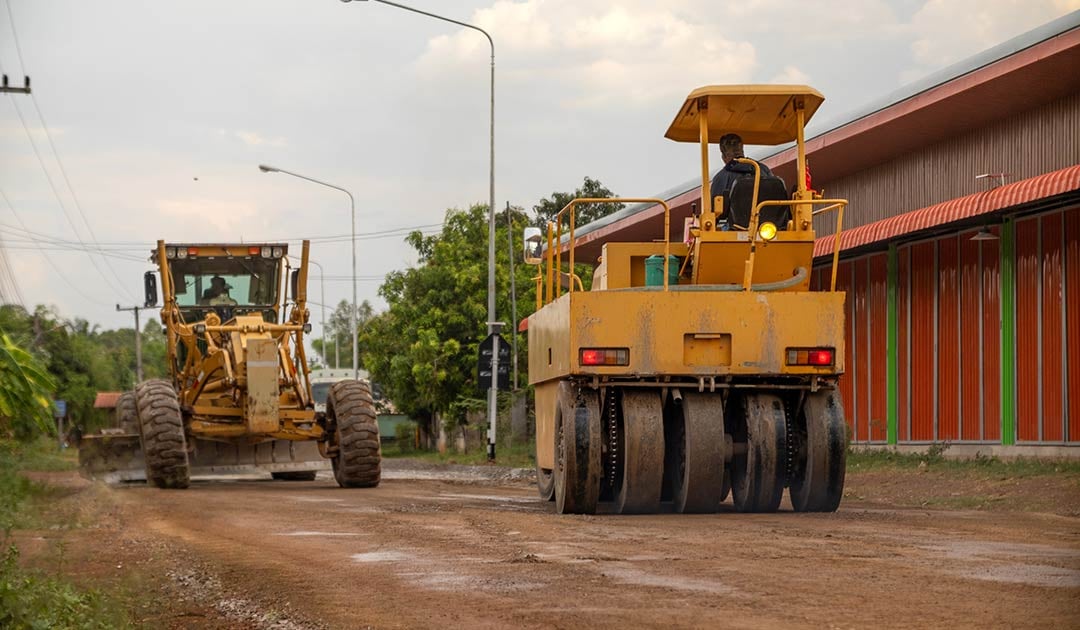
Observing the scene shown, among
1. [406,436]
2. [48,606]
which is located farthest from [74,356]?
[406,436]

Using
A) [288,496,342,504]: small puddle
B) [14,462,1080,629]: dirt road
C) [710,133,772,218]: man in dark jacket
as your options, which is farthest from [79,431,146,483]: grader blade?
[710,133,772,218]: man in dark jacket

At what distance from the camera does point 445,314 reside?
47531mm

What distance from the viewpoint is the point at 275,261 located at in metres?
22.5

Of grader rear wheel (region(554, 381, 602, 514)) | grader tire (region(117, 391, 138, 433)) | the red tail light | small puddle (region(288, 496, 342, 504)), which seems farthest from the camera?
grader tire (region(117, 391, 138, 433))

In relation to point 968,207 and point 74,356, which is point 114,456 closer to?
point 968,207

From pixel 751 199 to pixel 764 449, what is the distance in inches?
88.7

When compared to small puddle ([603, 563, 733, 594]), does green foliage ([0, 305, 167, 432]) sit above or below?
above

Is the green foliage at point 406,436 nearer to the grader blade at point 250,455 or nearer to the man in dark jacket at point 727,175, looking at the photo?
the grader blade at point 250,455

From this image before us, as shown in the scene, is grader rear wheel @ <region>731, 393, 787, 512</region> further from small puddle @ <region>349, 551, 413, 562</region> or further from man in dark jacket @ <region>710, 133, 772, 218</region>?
small puddle @ <region>349, 551, 413, 562</region>

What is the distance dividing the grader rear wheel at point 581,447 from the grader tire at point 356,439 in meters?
7.29

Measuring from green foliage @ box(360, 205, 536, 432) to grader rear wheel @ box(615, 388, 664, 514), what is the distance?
106 ft

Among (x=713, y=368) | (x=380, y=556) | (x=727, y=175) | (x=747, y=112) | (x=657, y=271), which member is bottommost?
(x=380, y=556)

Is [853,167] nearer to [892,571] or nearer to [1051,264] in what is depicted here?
[1051,264]

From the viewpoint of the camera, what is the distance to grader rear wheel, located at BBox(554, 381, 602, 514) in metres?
12.7
